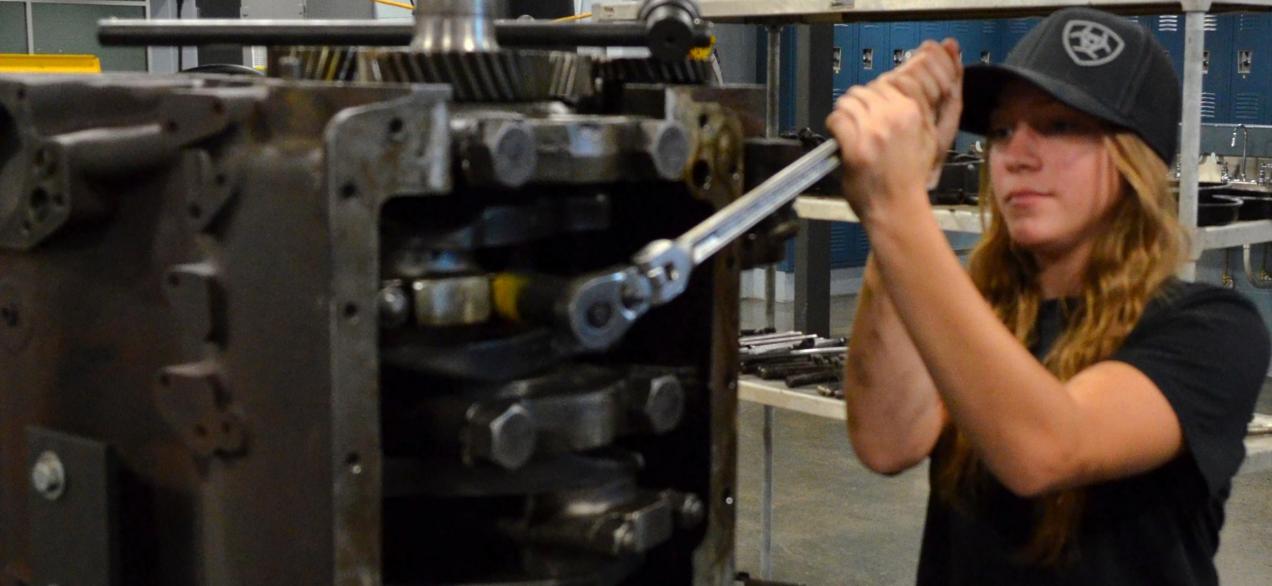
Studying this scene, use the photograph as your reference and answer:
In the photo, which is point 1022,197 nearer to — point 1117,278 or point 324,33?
point 1117,278

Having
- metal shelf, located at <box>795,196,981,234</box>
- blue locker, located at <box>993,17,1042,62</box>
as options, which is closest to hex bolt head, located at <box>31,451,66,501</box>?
metal shelf, located at <box>795,196,981,234</box>

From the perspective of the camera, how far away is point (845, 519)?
3646 millimetres

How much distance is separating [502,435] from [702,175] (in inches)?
8.9

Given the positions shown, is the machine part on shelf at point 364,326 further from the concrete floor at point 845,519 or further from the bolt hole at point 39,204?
the concrete floor at point 845,519

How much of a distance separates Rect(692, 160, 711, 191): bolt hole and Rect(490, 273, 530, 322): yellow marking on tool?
136 mm

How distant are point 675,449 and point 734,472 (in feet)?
0.15

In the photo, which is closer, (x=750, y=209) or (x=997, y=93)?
(x=750, y=209)

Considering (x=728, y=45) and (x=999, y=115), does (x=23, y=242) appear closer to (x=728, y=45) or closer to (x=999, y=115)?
(x=999, y=115)

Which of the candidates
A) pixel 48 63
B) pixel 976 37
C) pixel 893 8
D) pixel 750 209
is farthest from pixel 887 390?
pixel 976 37

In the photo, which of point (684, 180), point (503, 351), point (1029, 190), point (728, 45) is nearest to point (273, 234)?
point (503, 351)

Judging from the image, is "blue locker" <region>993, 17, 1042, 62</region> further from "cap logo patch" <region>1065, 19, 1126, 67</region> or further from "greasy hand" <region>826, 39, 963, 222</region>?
"greasy hand" <region>826, 39, 963, 222</region>

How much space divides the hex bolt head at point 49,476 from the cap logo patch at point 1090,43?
86cm

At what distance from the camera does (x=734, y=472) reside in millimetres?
918

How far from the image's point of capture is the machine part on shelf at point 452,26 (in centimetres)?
86
